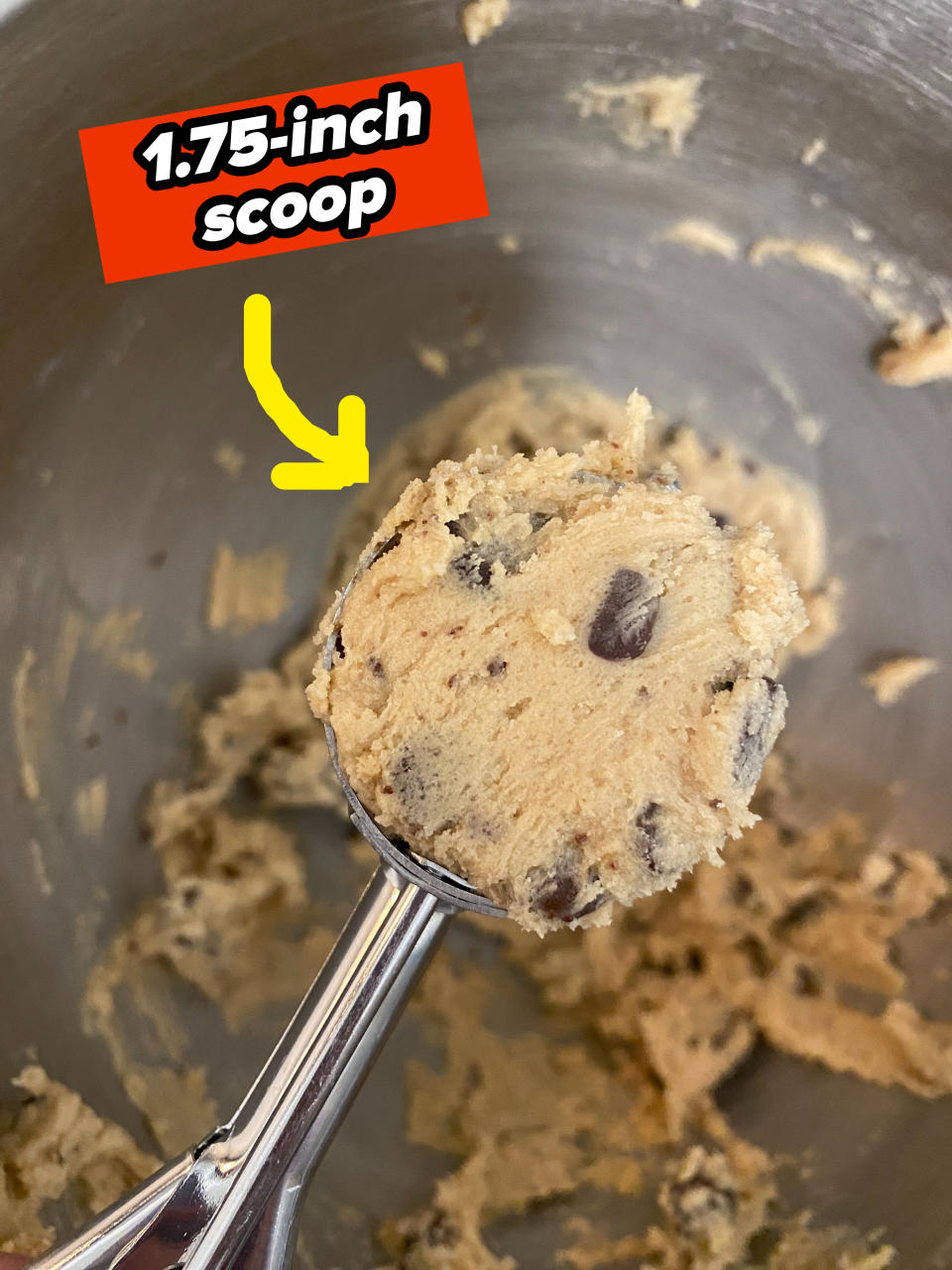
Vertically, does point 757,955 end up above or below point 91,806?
below

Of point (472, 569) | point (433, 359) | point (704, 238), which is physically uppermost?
point (704, 238)

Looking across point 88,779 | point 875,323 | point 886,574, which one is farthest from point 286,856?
point 875,323

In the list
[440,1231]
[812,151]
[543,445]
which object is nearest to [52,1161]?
[440,1231]

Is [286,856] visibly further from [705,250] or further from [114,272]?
[705,250]

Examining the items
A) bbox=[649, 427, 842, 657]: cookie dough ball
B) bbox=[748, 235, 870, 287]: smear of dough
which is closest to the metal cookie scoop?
bbox=[649, 427, 842, 657]: cookie dough ball

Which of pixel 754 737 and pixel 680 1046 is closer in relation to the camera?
pixel 754 737

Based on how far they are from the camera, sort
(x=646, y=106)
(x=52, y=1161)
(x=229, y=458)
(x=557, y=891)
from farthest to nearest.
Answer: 1. (x=229, y=458)
2. (x=646, y=106)
3. (x=52, y=1161)
4. (x=557, y=891)

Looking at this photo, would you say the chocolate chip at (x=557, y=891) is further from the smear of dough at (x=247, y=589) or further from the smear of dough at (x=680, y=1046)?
the smear of dough at (x=247, y=589)

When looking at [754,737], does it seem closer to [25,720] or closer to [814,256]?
[814,256]
